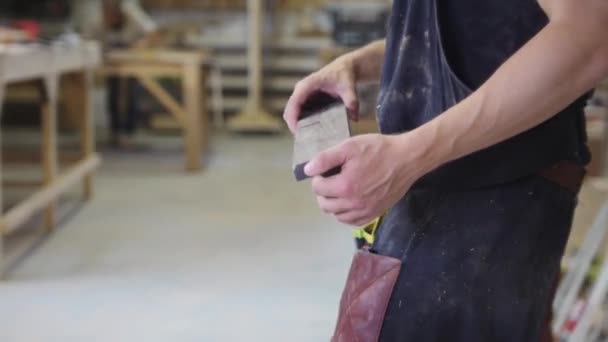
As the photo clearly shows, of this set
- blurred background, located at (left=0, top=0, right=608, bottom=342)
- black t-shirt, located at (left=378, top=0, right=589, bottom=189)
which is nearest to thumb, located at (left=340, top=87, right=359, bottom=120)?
black t-shirt, located at (left=378, top=0, right=589, bottom=189)

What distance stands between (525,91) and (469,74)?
144mm

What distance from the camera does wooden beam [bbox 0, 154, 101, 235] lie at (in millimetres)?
2631

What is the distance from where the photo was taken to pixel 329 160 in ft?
2.22

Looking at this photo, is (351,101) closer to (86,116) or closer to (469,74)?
(469,74)

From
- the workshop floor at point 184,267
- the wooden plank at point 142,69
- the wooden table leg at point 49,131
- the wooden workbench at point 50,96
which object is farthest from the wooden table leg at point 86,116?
the wooden plank at point 142,69

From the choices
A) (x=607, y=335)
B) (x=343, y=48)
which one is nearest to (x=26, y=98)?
(x=343, y=48)

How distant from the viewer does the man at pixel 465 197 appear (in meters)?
0.76

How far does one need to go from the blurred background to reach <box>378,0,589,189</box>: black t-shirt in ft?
3.69

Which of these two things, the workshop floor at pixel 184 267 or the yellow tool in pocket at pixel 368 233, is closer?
the yellow tool in pocket at pixel 368 233

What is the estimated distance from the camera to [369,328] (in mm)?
817

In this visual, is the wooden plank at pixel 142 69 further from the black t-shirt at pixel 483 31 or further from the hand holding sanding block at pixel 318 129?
the black t-shirt at pixel 483 31

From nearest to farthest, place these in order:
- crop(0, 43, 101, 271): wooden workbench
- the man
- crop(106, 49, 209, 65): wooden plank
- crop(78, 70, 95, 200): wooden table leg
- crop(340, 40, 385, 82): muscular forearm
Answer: the man
crop(340, 40, 385, 82): muscular forearm
crop(0, 43, 101, 271): wooden workbench
crop(78, 70, 95, 200): wooden table leg
crop(106, 49, 209, 65): wooden plank

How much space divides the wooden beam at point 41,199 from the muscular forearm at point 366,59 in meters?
1.92

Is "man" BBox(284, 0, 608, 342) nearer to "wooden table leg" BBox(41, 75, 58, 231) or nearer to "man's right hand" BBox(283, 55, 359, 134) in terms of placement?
"man's right hand" BBox(283, 55, 359, 134)
